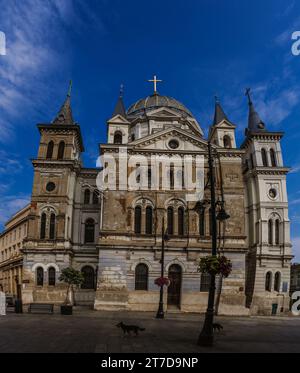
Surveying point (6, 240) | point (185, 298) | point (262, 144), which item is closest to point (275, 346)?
point (185, 298)

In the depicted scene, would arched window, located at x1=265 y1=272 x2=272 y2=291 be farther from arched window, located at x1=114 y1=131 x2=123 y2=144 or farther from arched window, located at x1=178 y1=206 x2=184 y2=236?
arched window, located at x1=114 y1=131 x2=123 y2=144

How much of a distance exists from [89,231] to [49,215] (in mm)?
5208

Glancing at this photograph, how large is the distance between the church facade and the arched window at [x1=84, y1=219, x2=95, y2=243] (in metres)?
0.11

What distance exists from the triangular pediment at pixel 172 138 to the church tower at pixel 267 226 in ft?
24.4

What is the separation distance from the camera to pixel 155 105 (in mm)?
45625

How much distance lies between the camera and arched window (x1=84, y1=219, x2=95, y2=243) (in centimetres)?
3659

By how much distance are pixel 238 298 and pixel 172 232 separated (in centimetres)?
863

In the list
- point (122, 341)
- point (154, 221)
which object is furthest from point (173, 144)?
point (122, 341)

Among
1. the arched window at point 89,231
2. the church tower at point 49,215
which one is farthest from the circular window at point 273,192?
the church tower at point 49,215

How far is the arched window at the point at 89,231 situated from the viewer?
36.6 meters

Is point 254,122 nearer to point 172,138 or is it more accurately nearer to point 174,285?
point 172,138

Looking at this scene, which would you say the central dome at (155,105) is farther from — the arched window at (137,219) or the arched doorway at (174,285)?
the arched doorway at (174,285)

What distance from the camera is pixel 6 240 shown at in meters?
61.8
